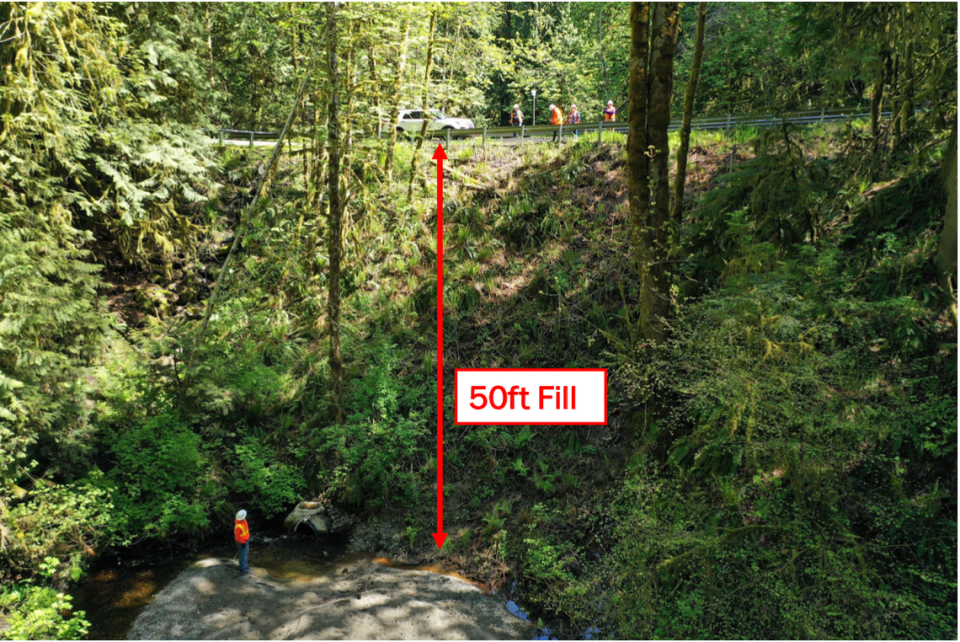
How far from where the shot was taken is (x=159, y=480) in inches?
396

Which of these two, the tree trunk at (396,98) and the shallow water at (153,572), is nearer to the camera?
the shallow water at (153,572)

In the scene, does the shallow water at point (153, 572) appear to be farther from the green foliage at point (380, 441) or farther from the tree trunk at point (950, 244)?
the tree trunk at point (950, 244)

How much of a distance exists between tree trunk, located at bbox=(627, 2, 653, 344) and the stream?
17.2ft

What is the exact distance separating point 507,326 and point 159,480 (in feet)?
24.5

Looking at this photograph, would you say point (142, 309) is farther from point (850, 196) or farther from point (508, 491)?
point (850, 196)

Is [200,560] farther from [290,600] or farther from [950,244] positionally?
[950,244]

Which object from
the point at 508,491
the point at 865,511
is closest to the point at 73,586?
the point at 508,491

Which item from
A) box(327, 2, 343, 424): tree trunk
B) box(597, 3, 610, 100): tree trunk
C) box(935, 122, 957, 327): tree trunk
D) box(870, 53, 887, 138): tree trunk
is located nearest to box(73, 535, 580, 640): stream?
box(327, 2, 343, 424): tree trunk

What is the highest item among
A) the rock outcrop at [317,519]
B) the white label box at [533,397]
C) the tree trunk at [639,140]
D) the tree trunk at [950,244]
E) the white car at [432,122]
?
the white car at [432,122]

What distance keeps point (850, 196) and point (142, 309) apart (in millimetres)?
15212

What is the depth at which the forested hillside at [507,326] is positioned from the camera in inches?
257

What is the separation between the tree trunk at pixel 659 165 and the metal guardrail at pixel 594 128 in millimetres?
5482

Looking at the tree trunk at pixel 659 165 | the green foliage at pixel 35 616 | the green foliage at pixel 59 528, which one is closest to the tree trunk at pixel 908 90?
the tree trunk at pixel 659 165

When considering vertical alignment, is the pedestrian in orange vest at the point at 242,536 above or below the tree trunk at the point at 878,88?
below
